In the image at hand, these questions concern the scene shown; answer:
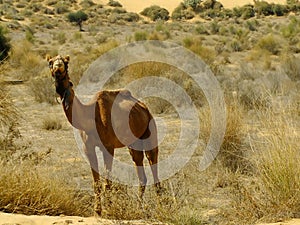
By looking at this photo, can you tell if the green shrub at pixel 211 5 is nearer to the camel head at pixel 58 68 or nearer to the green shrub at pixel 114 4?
the green shrub at pixel 114 4

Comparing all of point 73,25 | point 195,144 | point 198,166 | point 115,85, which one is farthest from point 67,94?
point 73,25

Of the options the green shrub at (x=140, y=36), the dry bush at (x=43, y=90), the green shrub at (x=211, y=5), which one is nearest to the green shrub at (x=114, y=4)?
the green shrub at (x=211, y=5)

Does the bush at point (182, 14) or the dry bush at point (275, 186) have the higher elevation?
the bush at point (182, 14)

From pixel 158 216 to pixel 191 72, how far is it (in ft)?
49.5

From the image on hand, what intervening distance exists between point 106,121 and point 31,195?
4.20ft

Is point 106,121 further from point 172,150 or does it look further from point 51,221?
point 172,150

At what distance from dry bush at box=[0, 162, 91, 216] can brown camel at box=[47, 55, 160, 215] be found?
1.58 feet

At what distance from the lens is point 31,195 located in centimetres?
671

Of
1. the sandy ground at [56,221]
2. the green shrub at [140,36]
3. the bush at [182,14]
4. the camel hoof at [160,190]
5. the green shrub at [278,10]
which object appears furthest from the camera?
the bush at [182,14]

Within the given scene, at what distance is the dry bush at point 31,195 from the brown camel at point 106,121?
48 centimetres

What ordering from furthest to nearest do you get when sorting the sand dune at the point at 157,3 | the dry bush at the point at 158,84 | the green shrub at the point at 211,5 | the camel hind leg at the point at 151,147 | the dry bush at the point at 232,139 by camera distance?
1. the sand dune at the point at 157,3
2. the green shrub at the point at 211,5
3. the dry bush at the point at 158,84
4. the dry bush at the point at 232,139
5. the camel hind leg at the point at 151,147

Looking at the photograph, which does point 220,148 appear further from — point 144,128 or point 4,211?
point 4,211

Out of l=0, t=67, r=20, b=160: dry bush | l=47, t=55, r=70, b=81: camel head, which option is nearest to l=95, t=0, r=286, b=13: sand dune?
l=0, t=67, r=20, b=160: dry bush

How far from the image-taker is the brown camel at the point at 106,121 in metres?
6.55
